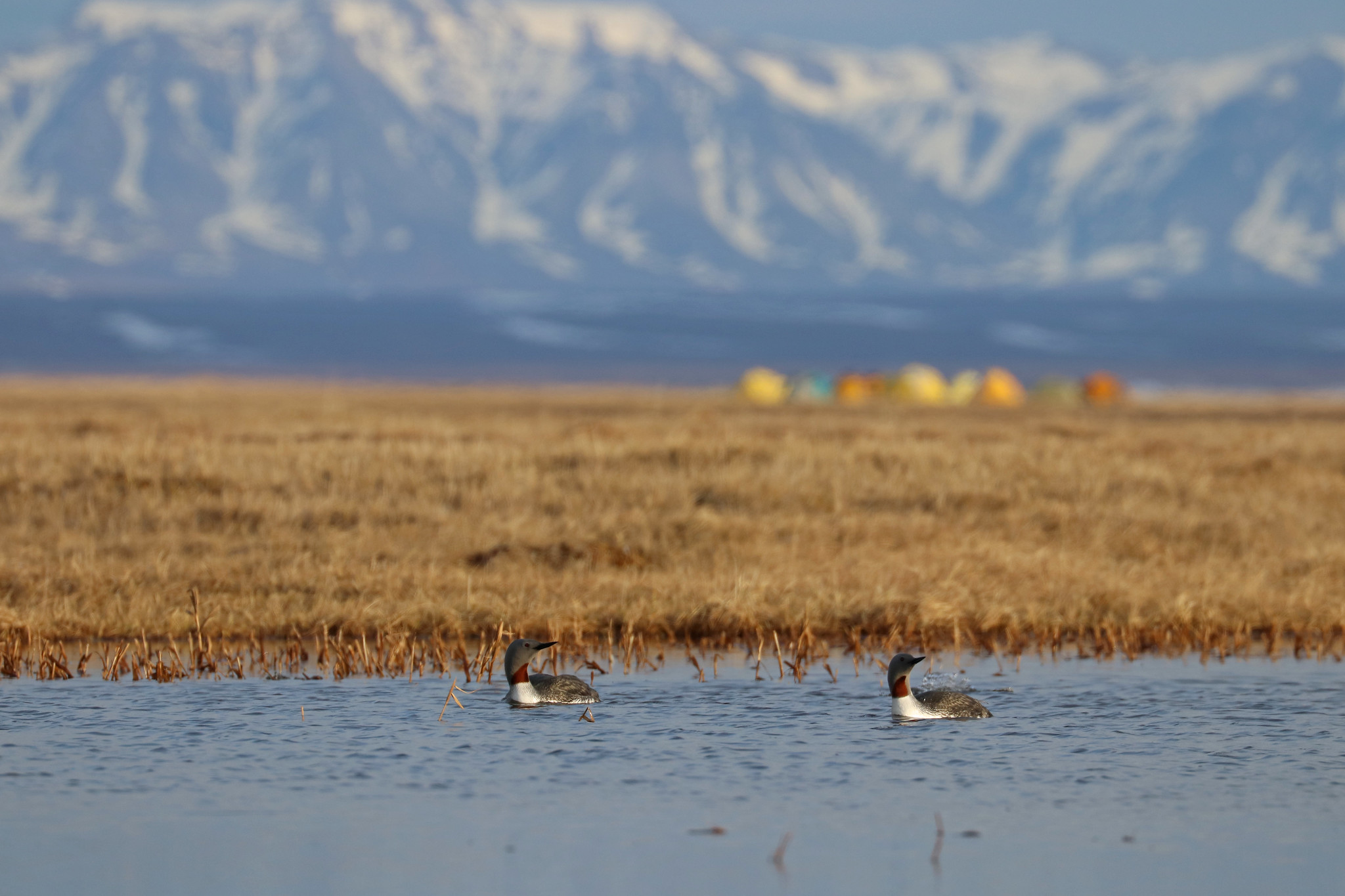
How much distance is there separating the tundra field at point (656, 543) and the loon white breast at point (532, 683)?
150 cm

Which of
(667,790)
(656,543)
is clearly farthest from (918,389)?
(667,790)

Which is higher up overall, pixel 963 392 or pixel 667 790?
pixel 963 392

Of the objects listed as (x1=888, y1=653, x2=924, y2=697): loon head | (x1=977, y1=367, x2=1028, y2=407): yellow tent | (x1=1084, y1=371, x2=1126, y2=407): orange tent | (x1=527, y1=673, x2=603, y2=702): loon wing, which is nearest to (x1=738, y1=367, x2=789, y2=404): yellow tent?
(x1=977, y1=367, x2=1028, y2=407): yellow tent

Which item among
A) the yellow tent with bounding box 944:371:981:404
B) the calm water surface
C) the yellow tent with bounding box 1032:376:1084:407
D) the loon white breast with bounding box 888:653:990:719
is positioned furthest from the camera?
the yellow tent with bounding box 1032:376:1084:407

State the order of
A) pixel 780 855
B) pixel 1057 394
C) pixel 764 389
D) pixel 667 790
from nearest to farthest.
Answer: pixel 780 855
pixel 667 790
pixel 1057 394
pixel 764 389

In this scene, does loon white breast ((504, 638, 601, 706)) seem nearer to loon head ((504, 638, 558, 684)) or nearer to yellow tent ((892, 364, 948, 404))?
loon head ((504, 638, 558, 684))

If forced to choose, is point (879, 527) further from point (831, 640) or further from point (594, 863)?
point (594, 863)

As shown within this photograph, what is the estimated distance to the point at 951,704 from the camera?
12570 mm

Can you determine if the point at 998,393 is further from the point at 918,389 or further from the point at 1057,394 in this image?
the point at 1057,394

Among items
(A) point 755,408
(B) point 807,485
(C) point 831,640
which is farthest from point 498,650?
(A) point 755,408

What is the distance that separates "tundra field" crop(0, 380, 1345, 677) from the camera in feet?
52.9

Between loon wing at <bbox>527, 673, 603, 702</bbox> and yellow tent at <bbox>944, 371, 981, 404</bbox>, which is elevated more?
yellow tent at <bbox>944, 371, 981, 404</bbox>

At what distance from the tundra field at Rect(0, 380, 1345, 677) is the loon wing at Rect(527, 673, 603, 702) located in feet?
5.08

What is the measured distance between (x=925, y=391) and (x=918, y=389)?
237mm
